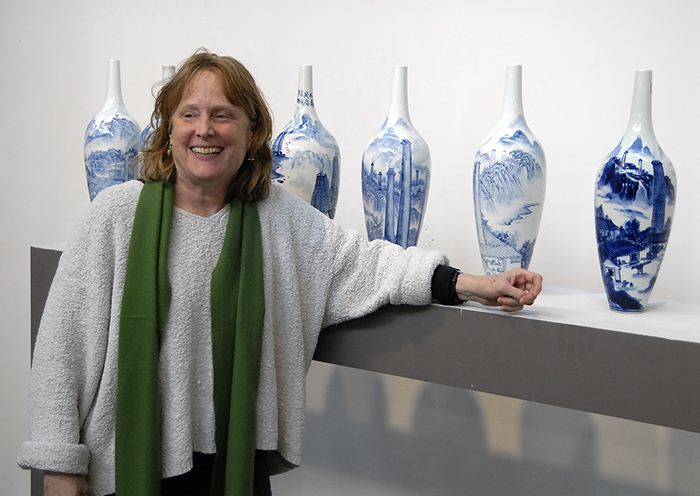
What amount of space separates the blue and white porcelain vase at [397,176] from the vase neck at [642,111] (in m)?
0.37

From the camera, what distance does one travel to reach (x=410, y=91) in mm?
1750

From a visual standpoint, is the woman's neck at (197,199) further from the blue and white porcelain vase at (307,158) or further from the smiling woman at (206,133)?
the blue and white porcelain vase at (307,158)

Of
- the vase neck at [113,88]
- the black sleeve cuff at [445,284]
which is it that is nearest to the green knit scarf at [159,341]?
the black sleeve cuff at [445,284]

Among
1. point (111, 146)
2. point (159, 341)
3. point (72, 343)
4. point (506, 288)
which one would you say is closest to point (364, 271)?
point (506, 288)

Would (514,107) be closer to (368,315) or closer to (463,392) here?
(368,315)

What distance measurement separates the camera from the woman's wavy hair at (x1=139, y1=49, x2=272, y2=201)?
103 centimetres

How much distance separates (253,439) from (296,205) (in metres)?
0.37

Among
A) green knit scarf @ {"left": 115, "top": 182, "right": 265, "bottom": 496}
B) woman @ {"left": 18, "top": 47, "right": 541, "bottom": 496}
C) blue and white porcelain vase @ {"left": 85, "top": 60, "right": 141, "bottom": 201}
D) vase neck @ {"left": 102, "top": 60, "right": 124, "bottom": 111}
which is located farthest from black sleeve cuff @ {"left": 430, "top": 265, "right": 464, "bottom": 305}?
vase neck @ {"left": 102, "top": 60, "right": 124, "bottom": 111}

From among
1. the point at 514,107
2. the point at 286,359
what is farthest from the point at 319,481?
the point at 514,107

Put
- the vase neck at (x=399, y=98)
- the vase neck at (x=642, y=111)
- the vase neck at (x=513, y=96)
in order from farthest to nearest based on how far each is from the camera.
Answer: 1. the vase neck at (x=399, y=98)
2. the vase neck at (x=513, y=96)
3. the vase neck at (x=642, y=111)

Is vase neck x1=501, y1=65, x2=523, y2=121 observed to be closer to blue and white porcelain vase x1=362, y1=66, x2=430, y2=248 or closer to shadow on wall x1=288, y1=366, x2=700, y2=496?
blue and white porcelain vase x1=362, y1=66, x2=430, y2=248

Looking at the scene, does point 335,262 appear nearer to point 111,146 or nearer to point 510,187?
point 510,187

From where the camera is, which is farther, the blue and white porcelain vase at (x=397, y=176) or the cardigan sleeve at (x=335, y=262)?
the blue and white porcelain vase at (x=397, y=176)

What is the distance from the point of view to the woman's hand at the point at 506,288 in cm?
103
